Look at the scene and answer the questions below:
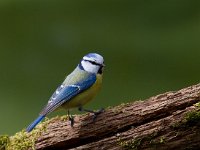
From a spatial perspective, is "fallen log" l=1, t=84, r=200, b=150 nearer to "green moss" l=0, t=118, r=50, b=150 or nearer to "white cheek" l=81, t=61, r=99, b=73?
"green moss" l=0, t=118, r=50, b=150

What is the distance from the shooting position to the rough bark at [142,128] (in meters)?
1.82

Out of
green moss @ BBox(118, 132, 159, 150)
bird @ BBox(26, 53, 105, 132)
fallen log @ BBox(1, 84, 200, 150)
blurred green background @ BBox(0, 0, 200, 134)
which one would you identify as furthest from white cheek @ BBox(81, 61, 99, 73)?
blurred green background @ BBox(0, 0, 200, 134)

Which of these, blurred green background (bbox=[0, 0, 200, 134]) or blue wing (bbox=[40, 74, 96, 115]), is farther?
blurred green background (bbox=[0, 0, 200, 134])

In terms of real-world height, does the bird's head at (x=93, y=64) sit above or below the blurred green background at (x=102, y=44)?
below

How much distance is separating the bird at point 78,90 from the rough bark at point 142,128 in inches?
2.0

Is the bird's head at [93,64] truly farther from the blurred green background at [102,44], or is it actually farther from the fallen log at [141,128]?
the blurred green background at [102,44]

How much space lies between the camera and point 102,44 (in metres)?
3.51

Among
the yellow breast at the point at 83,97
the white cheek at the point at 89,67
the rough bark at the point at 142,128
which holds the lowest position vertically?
the rough bark at the point at 142,128

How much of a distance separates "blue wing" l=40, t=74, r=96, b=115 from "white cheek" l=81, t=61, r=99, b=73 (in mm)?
32

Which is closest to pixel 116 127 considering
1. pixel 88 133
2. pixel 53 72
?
pixel 88 133

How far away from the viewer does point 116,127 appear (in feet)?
6.13

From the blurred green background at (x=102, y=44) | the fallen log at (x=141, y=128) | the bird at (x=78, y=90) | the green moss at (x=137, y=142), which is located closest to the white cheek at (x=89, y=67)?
the bird at (x=78, y=90)

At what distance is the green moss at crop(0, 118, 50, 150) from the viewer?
194 cm

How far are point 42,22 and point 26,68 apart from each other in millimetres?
305
